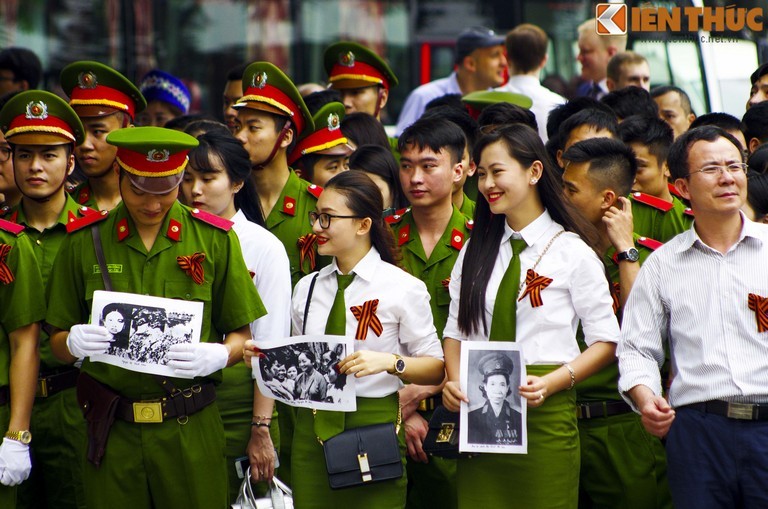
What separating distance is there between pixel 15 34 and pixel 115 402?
7655 mm

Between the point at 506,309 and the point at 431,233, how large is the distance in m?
1.25

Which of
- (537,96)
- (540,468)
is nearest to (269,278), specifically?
(540,468)

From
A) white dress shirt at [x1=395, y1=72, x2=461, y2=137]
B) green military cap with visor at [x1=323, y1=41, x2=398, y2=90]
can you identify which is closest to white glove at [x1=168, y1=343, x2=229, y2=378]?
green military cap with visor at [x1=323, y1=41, x2=398, y2=90]

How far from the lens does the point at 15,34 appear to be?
452 inches

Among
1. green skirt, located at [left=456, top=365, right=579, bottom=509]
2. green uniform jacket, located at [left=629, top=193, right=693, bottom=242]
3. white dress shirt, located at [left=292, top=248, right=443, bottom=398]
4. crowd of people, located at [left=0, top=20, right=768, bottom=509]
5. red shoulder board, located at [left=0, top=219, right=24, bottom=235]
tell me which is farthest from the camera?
green uniform jacket, located at [left=629, top=193, right=693, bottom=242]

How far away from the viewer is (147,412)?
4.77 metres

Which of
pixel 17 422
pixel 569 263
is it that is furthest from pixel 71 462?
pixel 569 263

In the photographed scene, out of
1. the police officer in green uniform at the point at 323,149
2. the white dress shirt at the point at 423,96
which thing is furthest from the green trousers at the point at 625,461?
the white dress shirt at the point at 423,96

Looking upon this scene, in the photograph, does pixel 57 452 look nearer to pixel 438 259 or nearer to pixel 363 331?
pixel 363 331

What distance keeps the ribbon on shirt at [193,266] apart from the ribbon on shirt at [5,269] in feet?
2.61

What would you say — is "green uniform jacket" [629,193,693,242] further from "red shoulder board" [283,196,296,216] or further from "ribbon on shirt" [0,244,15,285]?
"ribbon on shirt" [0,244,15,285]

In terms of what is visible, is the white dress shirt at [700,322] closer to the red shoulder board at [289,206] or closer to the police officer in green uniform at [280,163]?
the police officer in green uniform at [280,163]

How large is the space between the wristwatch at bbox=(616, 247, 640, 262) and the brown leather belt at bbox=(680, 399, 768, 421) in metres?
1.00

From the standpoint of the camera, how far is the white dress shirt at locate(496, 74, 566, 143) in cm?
876
